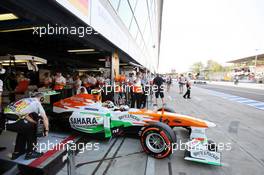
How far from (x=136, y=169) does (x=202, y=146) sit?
1178 mm

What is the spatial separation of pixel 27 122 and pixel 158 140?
2.24m

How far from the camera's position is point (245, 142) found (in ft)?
12.1

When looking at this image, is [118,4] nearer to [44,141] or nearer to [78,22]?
[78,22]

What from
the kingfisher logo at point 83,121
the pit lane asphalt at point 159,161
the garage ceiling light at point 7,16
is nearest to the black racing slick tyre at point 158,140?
the pit lane asphalt at point 159,161

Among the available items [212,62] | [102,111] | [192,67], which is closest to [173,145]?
[102,111]

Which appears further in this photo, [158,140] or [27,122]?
[158,140]

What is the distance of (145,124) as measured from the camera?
10.8 ft

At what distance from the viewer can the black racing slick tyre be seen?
2.75 metres

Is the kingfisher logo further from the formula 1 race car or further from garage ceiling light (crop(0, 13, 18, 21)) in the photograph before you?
garage ceiling light (crop(0, 13, 18, 21))

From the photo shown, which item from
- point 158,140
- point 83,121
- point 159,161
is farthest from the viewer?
point 83,121

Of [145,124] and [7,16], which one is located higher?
[7,16]

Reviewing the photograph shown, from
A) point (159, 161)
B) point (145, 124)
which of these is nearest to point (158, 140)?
Result: point (159, 161)

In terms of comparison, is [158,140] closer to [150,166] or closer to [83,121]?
[150,166]

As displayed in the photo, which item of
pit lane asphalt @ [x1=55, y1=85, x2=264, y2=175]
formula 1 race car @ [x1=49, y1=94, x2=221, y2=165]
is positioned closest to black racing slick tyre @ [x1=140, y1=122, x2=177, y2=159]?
formula 1 race car @ [x1=49, y1=94, x2=221, y2=165]
